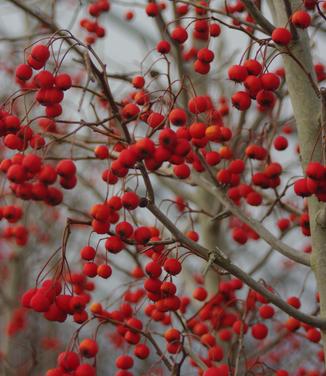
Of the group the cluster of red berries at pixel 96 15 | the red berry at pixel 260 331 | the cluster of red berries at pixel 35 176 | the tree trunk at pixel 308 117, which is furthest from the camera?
the cluster of red berries at pixel 96 15

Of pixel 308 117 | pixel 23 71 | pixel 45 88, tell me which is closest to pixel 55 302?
pixel 45 88

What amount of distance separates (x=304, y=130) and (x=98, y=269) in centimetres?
127

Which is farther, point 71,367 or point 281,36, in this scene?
point 281,36

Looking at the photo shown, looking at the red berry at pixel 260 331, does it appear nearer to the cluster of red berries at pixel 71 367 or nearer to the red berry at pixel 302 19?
the cluster of red berries at pixel 71 367

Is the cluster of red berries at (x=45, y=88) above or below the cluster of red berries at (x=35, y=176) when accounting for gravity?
above

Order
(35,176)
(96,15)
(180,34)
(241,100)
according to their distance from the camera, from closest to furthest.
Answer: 1. (35,176)
2. (241,100)
3. (180,34)
4. (96,15)

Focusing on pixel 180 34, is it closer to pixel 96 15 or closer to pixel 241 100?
pixel 241 100

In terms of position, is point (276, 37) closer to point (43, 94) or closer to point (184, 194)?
point (43, 94)

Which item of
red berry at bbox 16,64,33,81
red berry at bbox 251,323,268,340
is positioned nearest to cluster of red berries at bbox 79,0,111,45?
red berry at bbox 16,64,33,81

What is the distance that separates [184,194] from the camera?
5348mm

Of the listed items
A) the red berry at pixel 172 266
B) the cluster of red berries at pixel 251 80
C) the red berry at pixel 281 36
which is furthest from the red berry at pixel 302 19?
the red berry at pixel 172 266

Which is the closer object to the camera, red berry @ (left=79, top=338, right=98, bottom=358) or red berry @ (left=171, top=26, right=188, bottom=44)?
red berry @ (left=79, top=338, right=98, bottom=358)

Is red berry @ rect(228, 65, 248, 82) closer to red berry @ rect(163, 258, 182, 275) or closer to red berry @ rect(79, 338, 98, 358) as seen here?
red berry @ rect(163, 258, 182, 275)

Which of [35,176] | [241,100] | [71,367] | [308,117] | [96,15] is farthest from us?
[96,15]
